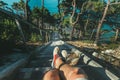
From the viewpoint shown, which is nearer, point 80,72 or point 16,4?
point 80,72

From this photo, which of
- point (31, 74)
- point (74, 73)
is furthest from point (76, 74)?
point (31, 74)

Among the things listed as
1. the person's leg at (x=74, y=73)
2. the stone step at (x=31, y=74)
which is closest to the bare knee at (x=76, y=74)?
the person's leg at (x=74, y=73)

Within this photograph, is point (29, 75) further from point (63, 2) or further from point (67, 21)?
point (67, 21)

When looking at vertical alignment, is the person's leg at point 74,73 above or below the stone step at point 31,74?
above

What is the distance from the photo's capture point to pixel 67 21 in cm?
9206

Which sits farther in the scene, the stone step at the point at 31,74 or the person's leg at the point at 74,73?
the stone step at the point at 31,74

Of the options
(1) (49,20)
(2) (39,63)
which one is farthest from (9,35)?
(1) (49,20)

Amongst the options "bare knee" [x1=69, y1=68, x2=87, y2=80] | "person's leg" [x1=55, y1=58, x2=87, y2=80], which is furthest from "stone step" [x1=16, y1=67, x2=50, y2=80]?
"bare knee" [x1=69, y1=68, x2=87, y2=80]

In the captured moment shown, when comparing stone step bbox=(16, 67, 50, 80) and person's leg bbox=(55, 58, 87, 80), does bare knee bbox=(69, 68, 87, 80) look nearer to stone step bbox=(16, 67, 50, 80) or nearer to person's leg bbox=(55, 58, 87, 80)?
person's leg bbox=(55, 58, 87, 80)

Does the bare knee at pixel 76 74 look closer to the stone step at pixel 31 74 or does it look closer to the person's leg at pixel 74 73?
the person's leg at pixel 74 73

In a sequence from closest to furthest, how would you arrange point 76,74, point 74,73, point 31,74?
point 76,74, point 74,73, point 31,74

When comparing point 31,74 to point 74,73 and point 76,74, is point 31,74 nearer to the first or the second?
point 74,73

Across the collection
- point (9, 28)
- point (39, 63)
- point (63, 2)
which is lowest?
point (39, 63)

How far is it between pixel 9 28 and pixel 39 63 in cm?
794
